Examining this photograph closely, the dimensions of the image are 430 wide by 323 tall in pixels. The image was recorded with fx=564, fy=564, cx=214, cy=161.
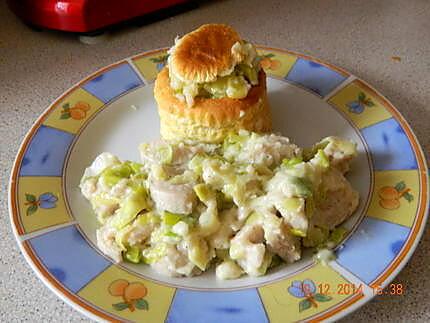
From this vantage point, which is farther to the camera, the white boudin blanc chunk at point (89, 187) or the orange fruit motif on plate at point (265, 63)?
the orange fruit motif on plate at point (265, 63)

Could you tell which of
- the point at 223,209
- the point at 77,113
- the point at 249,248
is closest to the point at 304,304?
the point at 249,248

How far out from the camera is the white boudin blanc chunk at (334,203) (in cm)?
121

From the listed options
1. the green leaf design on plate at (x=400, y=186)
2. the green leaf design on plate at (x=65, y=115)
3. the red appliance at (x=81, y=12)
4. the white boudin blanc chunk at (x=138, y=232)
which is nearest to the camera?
the white boudin blanc chunk at (x=138, y=232)

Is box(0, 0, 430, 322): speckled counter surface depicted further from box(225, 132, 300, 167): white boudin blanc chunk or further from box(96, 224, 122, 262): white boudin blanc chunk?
box(225, 132, 300, 167): white boudin blanc chunk

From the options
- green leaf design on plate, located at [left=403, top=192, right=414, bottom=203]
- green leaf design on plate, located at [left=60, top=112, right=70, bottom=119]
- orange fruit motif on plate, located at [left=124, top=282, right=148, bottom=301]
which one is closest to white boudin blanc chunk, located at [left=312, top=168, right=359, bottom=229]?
green leaf design on plate, located at [left=403, top=192, right=414, bottom=203]

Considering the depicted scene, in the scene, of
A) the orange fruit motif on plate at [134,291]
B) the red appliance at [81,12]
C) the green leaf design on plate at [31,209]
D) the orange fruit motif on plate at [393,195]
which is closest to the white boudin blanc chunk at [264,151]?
the orange fruit motif on plate at [393,195]

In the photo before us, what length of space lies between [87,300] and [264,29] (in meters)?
1.34

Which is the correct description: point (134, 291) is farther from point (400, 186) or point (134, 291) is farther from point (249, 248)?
point (400, 186)

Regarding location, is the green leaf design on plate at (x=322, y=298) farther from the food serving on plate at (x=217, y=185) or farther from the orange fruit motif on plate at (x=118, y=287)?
the orange fruit motif on plate at (x=118, y=287)

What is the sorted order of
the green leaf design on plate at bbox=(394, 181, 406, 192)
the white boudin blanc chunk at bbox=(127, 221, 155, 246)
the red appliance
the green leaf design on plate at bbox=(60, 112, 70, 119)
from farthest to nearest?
the red appliance < the green leaf design on plate at bbox=(60, 112, 70, 119) < the green leaf design on plate at bbox=(394, 181, 406, 192) < the white boudin blanc chunk at bbox=(127, 221, 155, 246)

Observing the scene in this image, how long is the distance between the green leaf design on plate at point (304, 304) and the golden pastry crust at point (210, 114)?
485 millimetres

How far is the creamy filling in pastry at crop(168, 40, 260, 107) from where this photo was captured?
4.47 ft

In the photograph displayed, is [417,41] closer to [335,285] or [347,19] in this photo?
[347,19]

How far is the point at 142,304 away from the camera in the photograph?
42.4 inches
